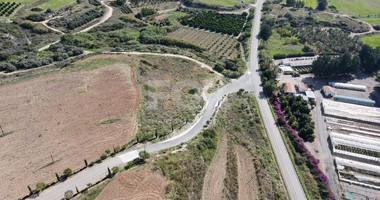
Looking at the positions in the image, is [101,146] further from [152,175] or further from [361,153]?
[361,153]

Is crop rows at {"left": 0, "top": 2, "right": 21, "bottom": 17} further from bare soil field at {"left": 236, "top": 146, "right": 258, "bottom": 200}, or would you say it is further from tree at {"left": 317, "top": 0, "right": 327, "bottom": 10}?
tree at {"left": 317, "top": 0, "right": 327, "bottom": 10}

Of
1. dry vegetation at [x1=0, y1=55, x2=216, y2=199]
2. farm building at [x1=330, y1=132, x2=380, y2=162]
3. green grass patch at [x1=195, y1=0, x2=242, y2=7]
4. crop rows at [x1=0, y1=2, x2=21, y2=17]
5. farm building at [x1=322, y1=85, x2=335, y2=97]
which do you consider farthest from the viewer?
green grass patch at [x1=195, y1=0, x2=242, y2=7]

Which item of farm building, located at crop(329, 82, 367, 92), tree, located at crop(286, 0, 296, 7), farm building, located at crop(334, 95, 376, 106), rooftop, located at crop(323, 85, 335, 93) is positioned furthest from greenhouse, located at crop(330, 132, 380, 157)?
tree, located at crop(286, 0, 296, 7)

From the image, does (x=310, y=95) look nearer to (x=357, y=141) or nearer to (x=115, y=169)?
(x=357, y=141)

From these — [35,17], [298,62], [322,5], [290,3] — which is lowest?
[298,62]

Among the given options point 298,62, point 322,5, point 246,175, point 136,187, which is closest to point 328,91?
point 298,62

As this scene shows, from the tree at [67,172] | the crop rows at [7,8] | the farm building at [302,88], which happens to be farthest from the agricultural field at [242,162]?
the crop rows at [7,8]
